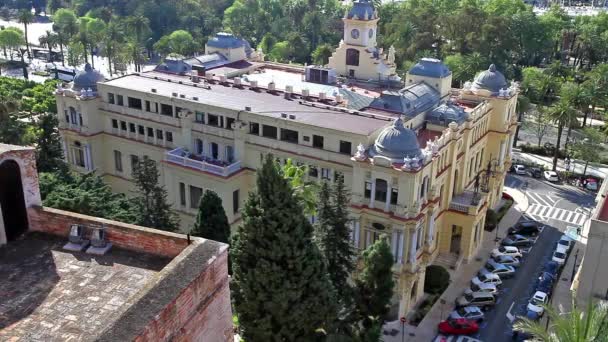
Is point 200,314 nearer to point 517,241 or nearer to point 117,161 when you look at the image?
point 117,161

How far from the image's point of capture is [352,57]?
75.0 metres

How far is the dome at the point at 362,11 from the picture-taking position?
241 feet

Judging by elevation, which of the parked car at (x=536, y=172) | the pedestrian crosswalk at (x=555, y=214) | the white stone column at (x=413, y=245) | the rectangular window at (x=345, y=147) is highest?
the rectangular window at (x=345, y=147)

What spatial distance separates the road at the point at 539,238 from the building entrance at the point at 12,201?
40148mm

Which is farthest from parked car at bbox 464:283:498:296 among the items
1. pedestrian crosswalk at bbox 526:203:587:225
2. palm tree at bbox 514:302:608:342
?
palm tree at bbox 514:302:608:342

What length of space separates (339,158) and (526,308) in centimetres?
2196

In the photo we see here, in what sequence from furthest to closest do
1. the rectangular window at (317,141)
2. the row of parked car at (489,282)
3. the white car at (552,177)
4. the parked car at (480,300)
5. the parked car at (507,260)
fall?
the white car at (552,177)
the parked car at (507,260)
the parked car at (480,300)
the rectangular window at (317,141)
the row of parked car at (489,282)

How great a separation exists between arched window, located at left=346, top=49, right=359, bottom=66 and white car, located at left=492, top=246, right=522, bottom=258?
27668 millimetres

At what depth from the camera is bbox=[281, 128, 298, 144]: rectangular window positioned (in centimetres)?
5672

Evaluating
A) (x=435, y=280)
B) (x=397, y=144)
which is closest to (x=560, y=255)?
(x=435, y=280)

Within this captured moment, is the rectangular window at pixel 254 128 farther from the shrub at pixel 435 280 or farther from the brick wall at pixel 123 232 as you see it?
the brick wall at pixel 123 232

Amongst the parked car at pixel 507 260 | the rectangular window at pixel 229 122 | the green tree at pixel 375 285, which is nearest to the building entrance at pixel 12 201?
the green tree at pixel 375 285

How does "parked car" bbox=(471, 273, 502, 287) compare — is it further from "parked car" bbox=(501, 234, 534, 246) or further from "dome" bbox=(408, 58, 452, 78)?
"dome" bbox=(408, 58, 452, 78)

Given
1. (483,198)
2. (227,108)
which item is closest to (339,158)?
(227,108)
